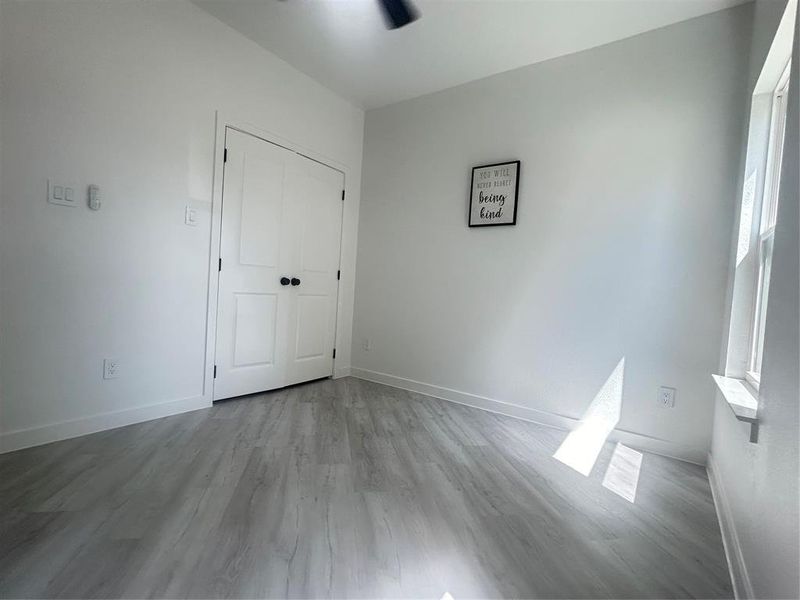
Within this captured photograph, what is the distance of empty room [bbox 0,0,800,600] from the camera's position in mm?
1202

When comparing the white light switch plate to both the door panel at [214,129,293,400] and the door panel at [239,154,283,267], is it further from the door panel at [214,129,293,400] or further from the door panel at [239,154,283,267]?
the door panel at [239,154,283,267]

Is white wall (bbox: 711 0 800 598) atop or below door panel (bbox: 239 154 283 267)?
below

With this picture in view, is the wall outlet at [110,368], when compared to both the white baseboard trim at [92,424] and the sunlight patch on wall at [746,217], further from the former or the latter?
the sunlight patch on wall at [746,217]

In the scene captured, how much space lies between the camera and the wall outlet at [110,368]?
2082mm

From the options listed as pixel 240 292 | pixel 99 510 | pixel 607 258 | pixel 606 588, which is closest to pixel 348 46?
pixel 240 292

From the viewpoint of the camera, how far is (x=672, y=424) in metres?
2.17

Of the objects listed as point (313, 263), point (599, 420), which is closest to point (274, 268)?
point (313, 263)

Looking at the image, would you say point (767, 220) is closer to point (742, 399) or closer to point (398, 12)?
point (742, 399)

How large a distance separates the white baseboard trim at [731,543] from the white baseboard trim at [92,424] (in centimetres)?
278

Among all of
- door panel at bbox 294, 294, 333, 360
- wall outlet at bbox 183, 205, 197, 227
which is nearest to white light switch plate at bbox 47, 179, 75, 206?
wall outlet at bbox 183, 205, 197, 227

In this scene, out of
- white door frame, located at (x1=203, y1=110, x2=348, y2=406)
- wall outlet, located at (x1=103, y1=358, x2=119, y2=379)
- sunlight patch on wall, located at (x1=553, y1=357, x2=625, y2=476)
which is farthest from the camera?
white door frame, located at (x1=203, y1=110, x2=348, y2=406)

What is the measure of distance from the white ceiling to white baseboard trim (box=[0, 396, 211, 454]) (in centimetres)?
255

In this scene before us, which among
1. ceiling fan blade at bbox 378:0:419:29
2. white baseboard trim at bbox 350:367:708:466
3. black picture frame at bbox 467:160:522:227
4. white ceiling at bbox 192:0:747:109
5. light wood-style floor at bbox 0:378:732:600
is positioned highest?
white ceiling at bbox 192:0:747:109

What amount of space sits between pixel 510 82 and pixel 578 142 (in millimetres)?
739
